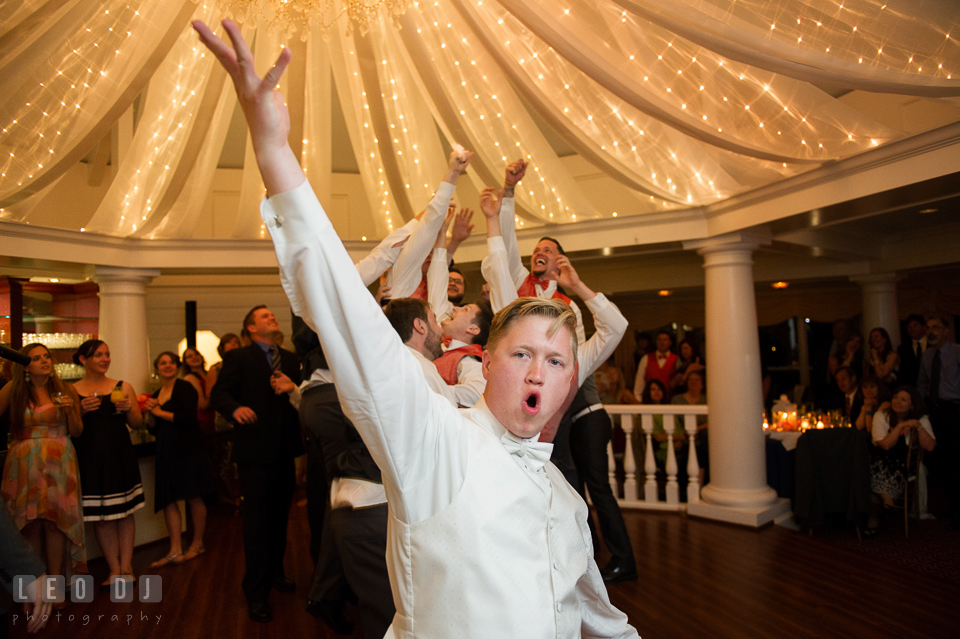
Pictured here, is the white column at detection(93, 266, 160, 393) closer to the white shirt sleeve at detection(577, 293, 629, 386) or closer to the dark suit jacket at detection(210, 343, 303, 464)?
the dark suit jacket at detection(210, 343, 303, 464)

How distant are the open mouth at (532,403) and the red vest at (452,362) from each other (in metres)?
1.33

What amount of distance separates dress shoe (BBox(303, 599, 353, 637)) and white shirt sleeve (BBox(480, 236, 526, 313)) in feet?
5.16

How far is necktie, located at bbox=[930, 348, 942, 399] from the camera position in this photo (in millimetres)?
5379

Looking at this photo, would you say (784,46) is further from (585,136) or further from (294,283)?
(294,283)

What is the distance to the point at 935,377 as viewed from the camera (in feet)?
17.8

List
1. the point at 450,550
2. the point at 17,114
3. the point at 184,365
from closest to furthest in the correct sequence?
the point at 450,550 → the point at 17,114 → the point at 184,365

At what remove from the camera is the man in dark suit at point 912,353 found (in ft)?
19.2

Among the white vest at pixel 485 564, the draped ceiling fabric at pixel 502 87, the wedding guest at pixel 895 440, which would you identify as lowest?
A: the wedding guest at pixel 895 440

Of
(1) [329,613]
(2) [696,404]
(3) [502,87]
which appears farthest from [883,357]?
(1) [329,613]

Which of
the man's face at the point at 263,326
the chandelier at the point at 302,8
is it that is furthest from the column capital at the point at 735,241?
the man's face at the point at 263,326

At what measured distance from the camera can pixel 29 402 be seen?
141 inches

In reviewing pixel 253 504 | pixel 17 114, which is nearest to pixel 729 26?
pixel 253 504

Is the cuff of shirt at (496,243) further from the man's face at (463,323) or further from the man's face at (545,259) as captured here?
the man's face at (463,323)

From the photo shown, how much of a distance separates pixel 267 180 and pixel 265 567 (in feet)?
9.76
